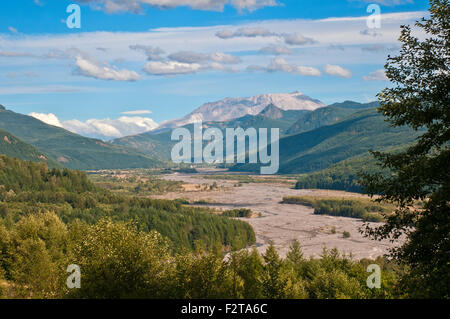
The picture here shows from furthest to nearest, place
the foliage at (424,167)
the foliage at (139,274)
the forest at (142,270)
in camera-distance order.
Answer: the forest at (142,270) < the foliage at (139,274) < the foliage at (424,167)

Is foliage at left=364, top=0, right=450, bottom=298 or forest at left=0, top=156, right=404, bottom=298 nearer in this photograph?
foliage at left=364, top=0, right=450, bottom=298

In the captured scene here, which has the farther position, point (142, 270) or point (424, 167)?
point (142, 270)

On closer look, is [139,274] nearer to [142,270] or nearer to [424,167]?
[142,270]

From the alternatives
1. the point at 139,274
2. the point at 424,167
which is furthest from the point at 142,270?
the point at 424,167

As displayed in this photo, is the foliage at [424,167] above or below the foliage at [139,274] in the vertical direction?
above

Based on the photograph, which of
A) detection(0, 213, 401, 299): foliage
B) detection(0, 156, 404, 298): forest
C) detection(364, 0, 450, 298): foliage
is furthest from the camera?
detection(0, 156, 404, 298): forest

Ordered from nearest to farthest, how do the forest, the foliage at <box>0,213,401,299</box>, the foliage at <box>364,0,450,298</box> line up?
the foliage at <box>364,0,450,298</box> → the foliage at <box>0,213,401,299</box> → the forest

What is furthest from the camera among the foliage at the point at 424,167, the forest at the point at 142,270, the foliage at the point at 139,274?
the forest at the point at 142,270

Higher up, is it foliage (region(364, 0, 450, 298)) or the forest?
foliage (region(364, 0, 450, 298))

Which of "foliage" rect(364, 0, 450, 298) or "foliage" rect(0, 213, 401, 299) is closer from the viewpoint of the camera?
"foliage" rect(364, 0, 450, 298)

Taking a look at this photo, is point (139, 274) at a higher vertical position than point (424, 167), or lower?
lower
